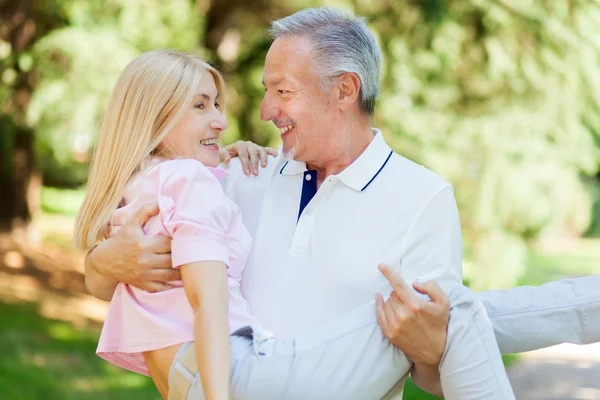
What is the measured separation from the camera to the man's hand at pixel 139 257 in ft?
6.70

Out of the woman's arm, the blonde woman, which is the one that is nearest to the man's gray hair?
the blonde woman

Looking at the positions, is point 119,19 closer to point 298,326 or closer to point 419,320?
point 298,326

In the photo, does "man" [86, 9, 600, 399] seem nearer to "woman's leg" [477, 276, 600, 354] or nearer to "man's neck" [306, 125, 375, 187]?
"man's neck" [306, 125, 375, 187]

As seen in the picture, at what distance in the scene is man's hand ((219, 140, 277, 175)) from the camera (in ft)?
8.68

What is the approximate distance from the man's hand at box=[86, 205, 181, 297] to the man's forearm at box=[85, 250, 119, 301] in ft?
0.23

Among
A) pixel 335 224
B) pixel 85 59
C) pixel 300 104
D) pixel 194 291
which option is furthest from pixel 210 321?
pixel 85 59

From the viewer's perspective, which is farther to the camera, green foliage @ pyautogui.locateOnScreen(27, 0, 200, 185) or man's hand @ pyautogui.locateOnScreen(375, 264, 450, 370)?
green foliage @ pyautogui.locateOnScreen(27, 0, 200, 185)

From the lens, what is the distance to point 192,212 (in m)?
1.97

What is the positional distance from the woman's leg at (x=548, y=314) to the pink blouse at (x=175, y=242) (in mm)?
700

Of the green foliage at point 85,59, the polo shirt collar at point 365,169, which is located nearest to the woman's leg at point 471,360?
the polo shirt collar at point 365,169

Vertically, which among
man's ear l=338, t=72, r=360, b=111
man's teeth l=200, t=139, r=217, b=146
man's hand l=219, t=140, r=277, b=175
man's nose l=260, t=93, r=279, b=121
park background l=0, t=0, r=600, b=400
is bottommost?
park background l=0, t=0, r=600, b=400

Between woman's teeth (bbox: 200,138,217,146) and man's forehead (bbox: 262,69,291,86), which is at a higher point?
man's forehead (bbox: 262,69,291,86)

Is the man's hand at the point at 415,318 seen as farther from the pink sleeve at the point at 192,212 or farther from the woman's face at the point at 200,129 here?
the woman's face at the point at 200,129

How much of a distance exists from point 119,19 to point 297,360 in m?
4.32
